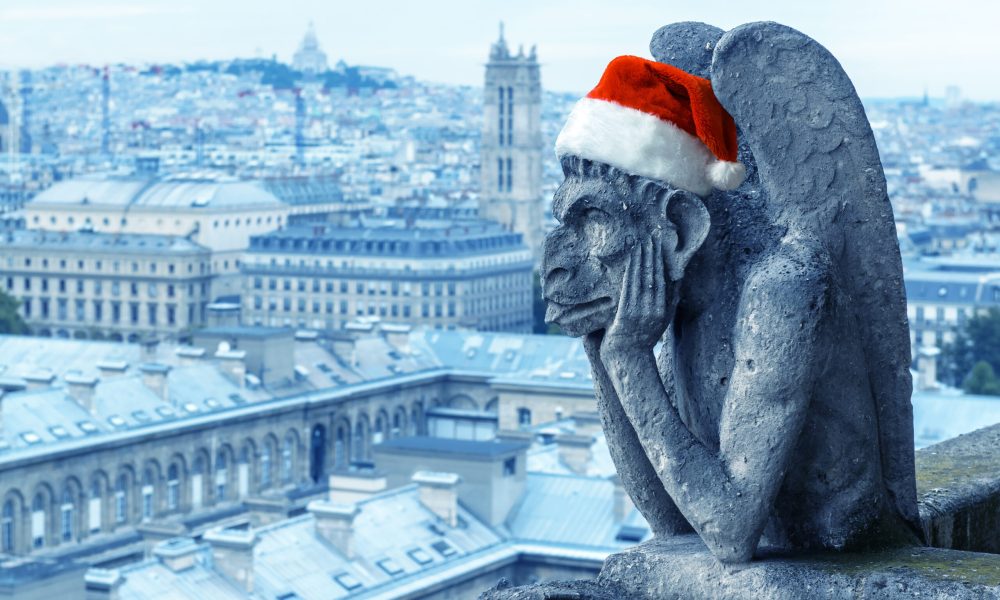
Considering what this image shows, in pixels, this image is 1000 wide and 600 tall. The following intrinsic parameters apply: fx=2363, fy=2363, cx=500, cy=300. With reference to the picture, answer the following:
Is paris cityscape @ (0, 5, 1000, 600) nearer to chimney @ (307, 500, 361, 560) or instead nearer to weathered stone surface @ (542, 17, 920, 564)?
chimney @ (307, 500, 361, 560)

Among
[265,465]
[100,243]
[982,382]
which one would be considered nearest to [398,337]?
[265,465]

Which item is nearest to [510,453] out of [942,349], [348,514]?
[348,514]

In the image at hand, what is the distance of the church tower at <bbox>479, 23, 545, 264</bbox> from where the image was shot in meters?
134

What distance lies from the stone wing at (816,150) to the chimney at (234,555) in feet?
100

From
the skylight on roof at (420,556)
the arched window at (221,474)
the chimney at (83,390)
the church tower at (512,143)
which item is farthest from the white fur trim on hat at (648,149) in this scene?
the church tower at (512,143)

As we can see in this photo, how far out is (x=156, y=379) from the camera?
5741 centimetres

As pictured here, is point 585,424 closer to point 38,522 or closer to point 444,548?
point 38,522

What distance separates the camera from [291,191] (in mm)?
141125

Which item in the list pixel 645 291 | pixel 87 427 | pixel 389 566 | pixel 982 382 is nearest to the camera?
pixel 645 291

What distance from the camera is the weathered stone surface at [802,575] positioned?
525 cm

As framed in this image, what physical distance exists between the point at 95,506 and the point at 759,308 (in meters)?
49.8

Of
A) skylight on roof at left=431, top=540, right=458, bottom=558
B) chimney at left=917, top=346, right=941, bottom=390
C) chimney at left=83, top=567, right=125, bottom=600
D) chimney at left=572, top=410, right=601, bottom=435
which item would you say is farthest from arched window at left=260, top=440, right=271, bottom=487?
chimney at left=83, top=567, right=125, bottom=600

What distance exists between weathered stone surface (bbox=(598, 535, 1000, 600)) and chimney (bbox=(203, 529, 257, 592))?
1194 inches

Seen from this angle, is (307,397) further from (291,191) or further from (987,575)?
(291,191)
